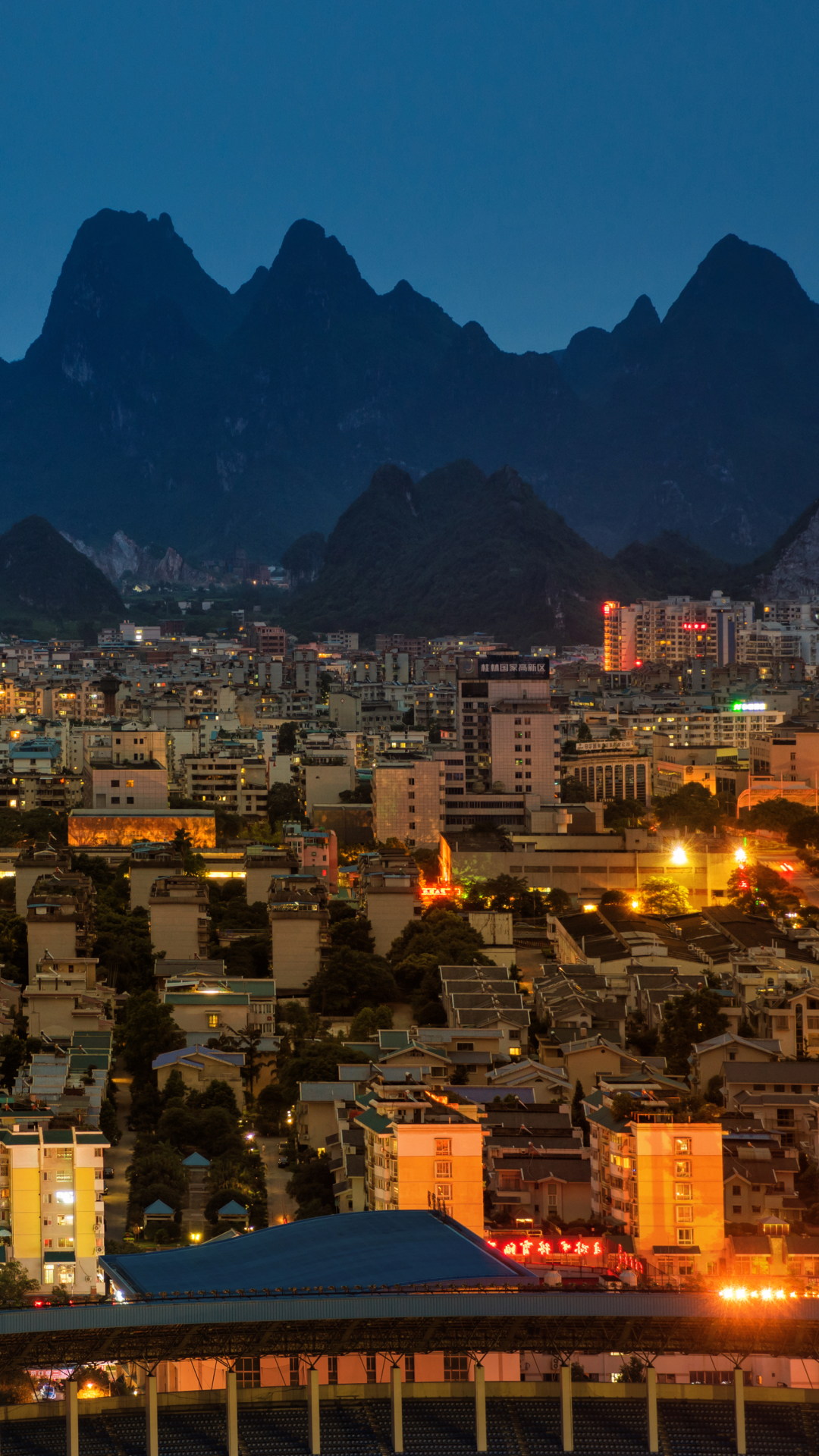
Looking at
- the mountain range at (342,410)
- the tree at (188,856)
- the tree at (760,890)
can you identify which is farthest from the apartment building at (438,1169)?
the mountain range at (342,410)

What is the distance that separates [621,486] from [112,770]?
11540cm

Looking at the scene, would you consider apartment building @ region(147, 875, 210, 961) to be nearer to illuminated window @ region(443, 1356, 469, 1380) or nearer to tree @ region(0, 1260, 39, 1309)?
tree @ region(0, 1260, 39, 1309)

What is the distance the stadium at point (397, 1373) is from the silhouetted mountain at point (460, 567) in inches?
2939

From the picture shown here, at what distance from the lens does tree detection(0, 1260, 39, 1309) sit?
47.2 feet

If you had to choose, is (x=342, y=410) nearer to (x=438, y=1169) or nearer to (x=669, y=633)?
(x=669, y=633)

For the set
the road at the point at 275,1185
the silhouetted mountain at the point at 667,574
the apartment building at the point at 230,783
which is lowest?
the road at the point at 275,1185

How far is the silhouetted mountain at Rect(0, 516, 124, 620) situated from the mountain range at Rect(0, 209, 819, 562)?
3574 centimetres

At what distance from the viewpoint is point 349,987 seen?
25938mm

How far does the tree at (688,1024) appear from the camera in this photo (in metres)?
23.2

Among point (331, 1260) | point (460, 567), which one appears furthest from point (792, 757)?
point (460, 567)

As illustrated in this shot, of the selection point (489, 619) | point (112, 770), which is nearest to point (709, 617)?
point (489, 619)

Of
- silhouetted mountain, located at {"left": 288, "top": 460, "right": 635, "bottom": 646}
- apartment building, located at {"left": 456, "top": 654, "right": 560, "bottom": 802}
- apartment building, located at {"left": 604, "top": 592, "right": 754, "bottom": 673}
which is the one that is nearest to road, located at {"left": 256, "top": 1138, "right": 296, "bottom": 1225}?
apartment building, located at {"left": 456, "top": 654, "right": 560, "bottom": 802}

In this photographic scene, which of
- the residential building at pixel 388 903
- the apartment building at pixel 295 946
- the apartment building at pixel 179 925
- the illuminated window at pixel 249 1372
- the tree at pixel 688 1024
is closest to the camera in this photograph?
the illuminated window at pixel 249 1372

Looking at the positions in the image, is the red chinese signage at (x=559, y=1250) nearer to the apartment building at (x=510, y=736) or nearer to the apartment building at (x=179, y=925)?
the apartment building at (x=179, y=925)
